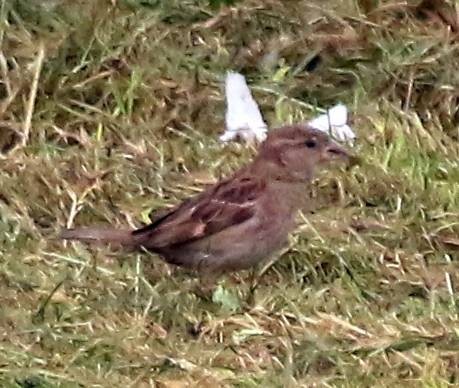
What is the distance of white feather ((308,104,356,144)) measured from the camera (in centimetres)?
656

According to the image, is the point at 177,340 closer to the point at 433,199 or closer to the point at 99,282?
the point at 99,282

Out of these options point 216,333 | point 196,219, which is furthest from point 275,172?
point 216,333

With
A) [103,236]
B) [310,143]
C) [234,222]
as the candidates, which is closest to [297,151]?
[310,143]

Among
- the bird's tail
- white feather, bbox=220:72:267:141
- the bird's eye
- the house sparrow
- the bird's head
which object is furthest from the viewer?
white feather, bbox=220:72:267:141

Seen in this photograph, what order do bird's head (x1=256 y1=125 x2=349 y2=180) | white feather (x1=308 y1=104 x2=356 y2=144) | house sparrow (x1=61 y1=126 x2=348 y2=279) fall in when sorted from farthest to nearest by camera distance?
white feather (x1=308 y1=104 x2=356 y2=144) < bird's head (x1=256 y1=125 x2=349 y2=180) < house sparrow (x1=61 y1=126 x2=348 y2=279)

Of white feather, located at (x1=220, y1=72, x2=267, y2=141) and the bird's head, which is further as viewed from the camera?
white feather, located at (x1=220, y1=72, x2=267, y2=141)

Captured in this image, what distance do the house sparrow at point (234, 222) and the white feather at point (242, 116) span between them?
100cm

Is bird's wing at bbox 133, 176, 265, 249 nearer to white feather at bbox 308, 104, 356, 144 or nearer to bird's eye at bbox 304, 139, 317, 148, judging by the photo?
bird's eye at bbox 304, 139, 317, 148

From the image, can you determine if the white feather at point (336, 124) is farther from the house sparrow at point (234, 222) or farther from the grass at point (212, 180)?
the house sparrow at point (234, 222)

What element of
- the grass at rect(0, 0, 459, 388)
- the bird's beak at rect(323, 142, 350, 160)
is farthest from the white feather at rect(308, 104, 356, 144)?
the bird's beak at rect(323, 142, 350, 160)

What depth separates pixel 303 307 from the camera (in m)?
5.26

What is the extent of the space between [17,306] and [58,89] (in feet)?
5.48

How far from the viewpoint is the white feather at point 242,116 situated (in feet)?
22.0

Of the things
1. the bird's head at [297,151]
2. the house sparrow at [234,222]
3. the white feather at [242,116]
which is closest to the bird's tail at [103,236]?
the house sparrow at [234,222]
